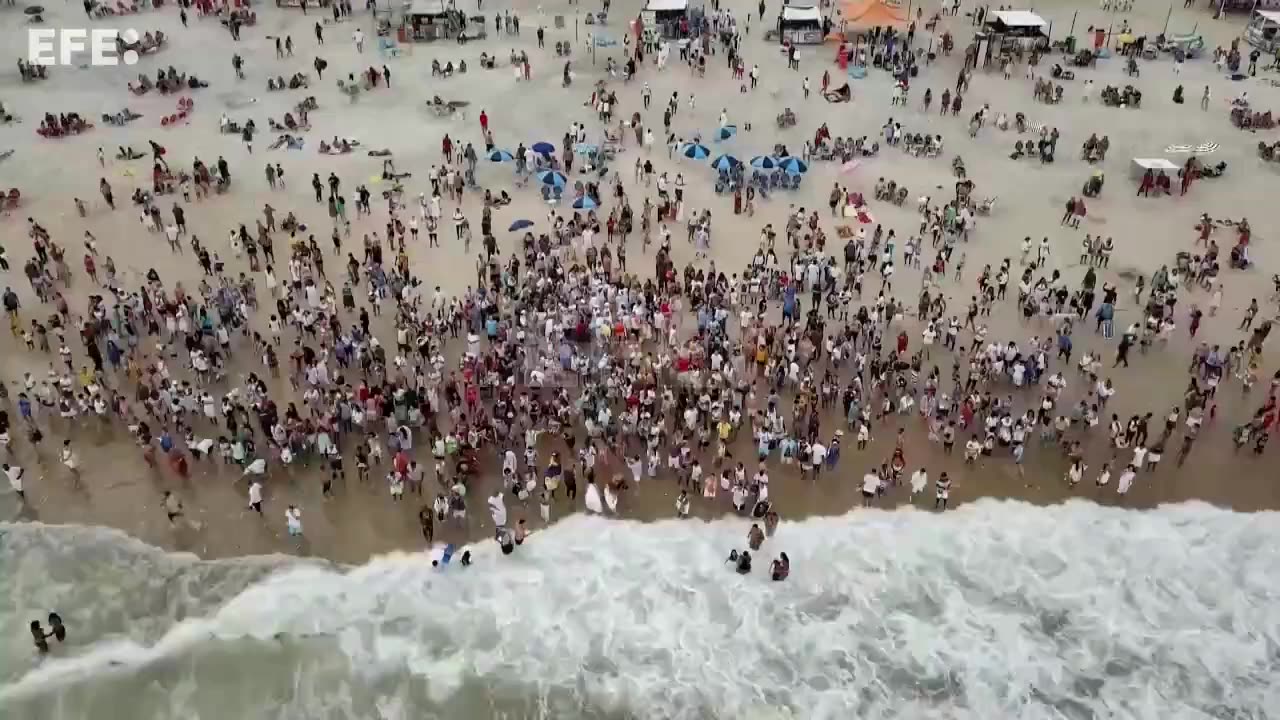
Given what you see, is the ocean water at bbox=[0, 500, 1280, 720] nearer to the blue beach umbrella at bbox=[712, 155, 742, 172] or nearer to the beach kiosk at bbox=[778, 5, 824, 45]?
the blue beach umbrella at bbox=[712, 155, 742, 172]

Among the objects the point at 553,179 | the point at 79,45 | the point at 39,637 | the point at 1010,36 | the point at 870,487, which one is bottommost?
the point at 39,637

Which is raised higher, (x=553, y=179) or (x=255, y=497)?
(x=553, y=179)

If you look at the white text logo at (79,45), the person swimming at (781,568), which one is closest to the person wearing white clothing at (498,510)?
the person swimming at (781,568)

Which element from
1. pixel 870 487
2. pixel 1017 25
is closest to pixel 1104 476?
pixel 870 487

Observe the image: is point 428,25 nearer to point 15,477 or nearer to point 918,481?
point 15,477

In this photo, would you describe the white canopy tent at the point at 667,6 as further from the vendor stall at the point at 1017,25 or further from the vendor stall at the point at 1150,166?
the vendor stall at the point at 1150,166

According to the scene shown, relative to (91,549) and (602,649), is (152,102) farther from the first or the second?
(602,649)
